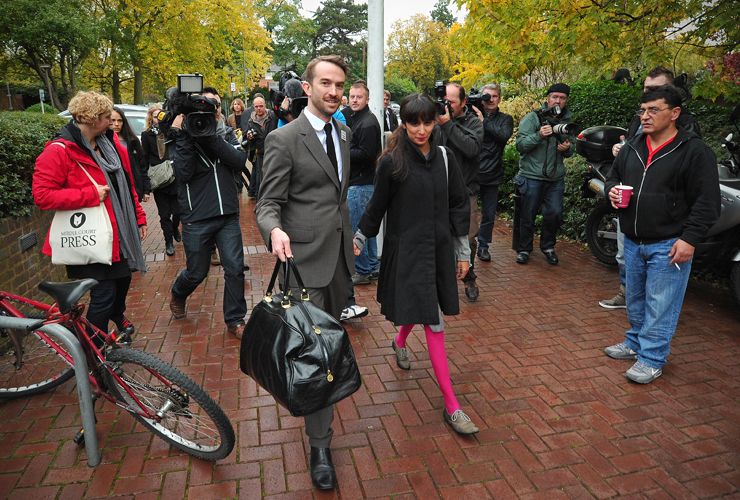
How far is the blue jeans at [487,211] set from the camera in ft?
20.8

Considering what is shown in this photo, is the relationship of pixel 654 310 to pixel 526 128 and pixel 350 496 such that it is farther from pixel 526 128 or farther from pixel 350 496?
pixel 526 128

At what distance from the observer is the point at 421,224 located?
311cm

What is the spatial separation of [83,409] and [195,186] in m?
2.05

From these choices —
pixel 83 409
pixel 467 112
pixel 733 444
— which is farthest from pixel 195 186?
pixel 733 444

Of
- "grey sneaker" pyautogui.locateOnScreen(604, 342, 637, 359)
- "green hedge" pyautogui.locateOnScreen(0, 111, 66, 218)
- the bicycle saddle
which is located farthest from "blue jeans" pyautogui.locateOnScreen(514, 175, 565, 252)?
"green hedge" pyautogui.locateOnScreen(0, 111, 66, 218)

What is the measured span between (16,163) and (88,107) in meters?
1.84

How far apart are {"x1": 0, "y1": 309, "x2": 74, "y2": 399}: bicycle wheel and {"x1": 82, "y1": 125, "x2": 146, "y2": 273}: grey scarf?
0.76 meters

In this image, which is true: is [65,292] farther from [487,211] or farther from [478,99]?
[487,211]

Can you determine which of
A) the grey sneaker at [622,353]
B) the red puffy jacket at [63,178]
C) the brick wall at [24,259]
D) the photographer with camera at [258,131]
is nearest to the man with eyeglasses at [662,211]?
the grey sneaker at [622,353]

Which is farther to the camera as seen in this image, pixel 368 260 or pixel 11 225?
pixel 368 260

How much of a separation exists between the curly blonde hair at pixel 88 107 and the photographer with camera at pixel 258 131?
1328 mm

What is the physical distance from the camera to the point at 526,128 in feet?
20.1

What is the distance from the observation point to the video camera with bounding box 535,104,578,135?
5762 millimetres

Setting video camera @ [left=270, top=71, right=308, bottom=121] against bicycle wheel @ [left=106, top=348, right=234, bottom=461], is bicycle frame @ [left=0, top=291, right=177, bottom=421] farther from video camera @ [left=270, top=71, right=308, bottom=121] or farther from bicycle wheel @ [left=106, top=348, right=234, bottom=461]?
video camera @ [left=270, top=71, right=308, bottom=121]
